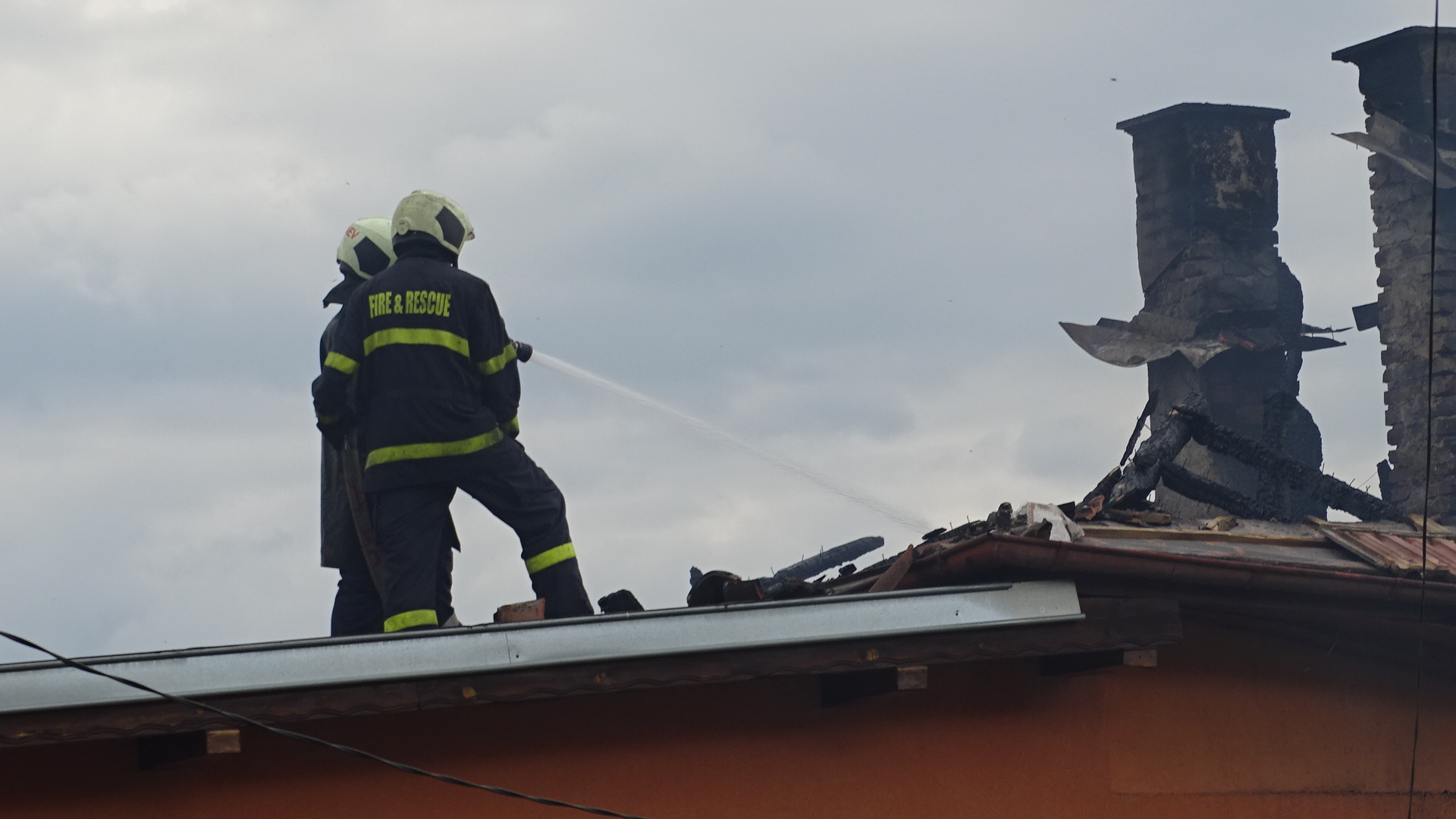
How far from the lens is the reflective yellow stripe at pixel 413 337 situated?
→ 581 centimetres

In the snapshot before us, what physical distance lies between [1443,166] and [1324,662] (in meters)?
8.99

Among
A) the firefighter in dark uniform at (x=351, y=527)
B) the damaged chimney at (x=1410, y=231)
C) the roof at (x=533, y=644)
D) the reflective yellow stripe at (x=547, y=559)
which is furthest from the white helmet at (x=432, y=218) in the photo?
the damaged chimney at (x=1410, y=231)

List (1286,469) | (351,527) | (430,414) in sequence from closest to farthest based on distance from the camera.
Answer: (430,414)
(351,527)
(1286,469)

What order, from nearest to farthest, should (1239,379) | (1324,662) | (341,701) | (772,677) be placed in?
(341,701) → (772,677) → (1324,662) → (1239,379)

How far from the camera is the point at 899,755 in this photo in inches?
220

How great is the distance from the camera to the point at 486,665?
4.69 meters

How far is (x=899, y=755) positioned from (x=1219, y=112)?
1307 centimetres

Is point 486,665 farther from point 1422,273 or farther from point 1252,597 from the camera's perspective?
point 1422,273

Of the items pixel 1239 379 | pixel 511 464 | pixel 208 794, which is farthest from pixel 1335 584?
pixel 1239 379

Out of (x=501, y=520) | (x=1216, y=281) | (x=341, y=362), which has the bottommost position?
(x=501, y=520)

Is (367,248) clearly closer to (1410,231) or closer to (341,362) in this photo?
(341,362)

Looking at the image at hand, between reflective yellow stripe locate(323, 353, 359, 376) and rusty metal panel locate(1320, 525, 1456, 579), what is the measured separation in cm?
424

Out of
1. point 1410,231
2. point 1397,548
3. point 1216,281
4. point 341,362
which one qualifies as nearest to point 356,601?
point 341,362

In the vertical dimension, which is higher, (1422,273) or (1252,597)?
(1422,273)
